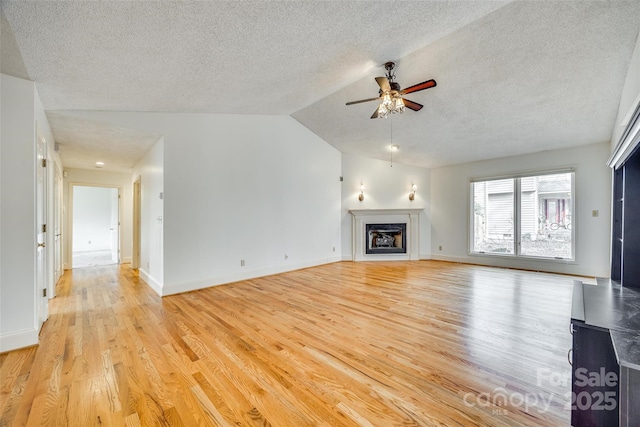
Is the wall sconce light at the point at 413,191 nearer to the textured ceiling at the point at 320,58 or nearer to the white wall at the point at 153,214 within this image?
the textured ceiling at the point at 320,58

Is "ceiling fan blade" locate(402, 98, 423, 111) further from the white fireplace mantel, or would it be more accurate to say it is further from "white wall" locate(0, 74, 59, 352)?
"white wall" locate(0, 74, 59, 352)

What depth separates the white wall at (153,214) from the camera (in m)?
4.15

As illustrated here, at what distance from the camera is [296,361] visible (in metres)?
2.18

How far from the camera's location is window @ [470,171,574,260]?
5.46 m

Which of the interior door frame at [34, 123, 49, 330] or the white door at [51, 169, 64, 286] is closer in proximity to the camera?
the interior door frame at [34, 123, 49, 330]

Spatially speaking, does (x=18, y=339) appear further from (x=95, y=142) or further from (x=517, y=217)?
(x=517, y=217)

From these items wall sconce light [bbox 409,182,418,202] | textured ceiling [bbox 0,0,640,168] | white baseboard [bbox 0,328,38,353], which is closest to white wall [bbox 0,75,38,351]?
white baseboard [bbox 0,328,38,353]

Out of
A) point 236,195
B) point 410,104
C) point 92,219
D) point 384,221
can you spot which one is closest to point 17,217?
point 236,195

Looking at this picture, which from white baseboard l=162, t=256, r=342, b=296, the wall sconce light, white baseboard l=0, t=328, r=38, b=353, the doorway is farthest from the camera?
the doorway

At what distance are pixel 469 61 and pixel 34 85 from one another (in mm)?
4683

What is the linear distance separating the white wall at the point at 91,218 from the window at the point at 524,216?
11754mm

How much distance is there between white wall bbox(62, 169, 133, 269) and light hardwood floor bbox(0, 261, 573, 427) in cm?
297

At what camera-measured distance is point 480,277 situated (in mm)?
5105

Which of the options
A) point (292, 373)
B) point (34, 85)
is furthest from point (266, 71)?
point (292, 373)
